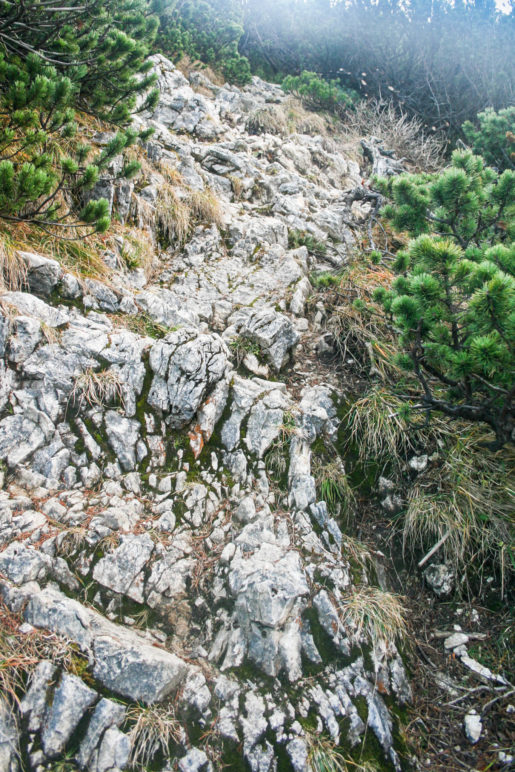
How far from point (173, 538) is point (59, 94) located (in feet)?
13.2

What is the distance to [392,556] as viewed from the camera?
3.31 meters

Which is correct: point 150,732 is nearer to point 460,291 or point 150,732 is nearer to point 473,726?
point 473,726

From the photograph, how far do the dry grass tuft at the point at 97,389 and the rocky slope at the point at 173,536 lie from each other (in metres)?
0.02

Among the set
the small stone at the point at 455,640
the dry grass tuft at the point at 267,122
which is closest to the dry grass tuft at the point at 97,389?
the small stone at the point at 455,640

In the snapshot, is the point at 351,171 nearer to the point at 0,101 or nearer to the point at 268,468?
the point at 0,101

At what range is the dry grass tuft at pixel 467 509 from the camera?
10.1 feet

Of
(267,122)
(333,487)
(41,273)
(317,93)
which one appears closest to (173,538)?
(333,487)

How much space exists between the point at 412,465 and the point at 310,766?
2312 millimetres

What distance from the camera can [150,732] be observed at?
2.10 m

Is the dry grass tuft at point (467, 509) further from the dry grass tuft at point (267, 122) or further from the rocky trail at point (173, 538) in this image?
the dry grass tuft at point (267, 122)

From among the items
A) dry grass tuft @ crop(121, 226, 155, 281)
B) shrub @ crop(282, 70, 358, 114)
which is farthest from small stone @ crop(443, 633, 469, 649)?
shrub @ crop(282, 70, 358, 114)

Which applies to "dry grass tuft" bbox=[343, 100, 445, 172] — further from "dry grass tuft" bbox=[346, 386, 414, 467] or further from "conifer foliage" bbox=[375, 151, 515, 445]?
"dry grass tuft" bbox=[346, 386, 414, 467]

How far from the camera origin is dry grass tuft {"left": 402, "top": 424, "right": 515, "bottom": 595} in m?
3.09

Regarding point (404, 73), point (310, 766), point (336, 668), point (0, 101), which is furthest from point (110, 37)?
point (404, 73)
